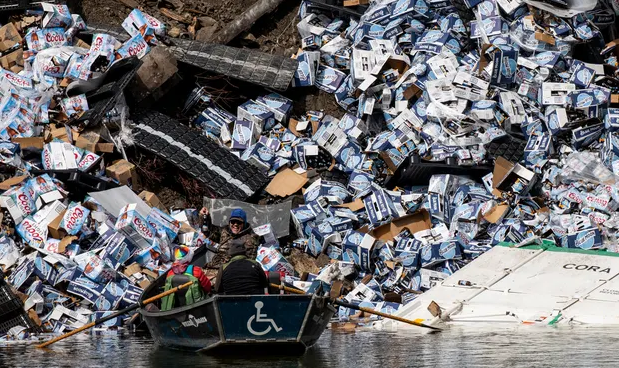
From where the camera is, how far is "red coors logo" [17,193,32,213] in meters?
12.3

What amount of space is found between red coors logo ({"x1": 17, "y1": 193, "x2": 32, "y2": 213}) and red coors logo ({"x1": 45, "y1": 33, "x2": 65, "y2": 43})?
2768 millimetres

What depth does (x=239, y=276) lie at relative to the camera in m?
8.97

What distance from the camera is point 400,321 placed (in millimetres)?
10711

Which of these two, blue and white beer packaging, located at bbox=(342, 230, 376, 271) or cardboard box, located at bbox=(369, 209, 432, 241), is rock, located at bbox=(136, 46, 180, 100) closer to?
blue and white beer packaging, located at bbox=(342, 230, 376, 271)

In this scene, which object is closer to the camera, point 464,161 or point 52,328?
point 52,328

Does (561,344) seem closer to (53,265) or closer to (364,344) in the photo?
(364,344)

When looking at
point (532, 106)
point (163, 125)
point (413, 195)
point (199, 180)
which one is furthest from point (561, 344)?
point (163, 125)

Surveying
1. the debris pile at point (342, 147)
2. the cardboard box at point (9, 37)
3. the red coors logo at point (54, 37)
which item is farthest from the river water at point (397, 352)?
the cardboard box at point (9, 37)

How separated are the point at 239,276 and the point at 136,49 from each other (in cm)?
589

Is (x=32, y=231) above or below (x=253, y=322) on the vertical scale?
above

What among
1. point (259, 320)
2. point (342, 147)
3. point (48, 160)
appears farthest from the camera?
point (342, 147)

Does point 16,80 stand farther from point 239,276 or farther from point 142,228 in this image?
point 239,276

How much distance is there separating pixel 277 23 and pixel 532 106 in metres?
3.93

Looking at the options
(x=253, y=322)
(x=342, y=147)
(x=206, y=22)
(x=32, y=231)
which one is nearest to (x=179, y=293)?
(x=253, y=322)
